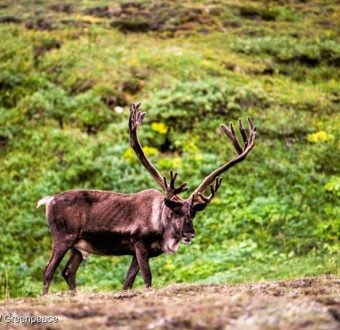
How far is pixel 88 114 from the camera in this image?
20.3 meters

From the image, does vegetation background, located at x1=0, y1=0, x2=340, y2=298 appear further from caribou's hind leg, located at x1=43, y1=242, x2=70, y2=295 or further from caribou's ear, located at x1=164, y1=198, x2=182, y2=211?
caribou's ear, located at x1=164, y1=198, x2=182, y2=211

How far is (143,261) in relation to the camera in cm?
904

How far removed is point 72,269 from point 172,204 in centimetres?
181

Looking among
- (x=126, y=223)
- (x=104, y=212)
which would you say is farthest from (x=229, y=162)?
(x=104, y=212)

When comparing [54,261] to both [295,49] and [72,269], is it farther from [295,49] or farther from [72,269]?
[295,49]

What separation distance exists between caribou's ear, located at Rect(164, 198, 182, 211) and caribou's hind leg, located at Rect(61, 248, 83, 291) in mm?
1649

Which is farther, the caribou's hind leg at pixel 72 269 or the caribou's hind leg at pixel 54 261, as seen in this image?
the caribou's hind leg at pixel 72 269

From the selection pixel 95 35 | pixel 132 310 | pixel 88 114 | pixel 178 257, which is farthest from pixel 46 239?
pixel 95 35

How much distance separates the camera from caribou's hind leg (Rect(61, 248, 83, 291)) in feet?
32.2

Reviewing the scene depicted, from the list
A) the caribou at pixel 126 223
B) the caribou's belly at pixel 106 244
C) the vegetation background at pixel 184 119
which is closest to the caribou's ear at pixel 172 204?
the caribou at pixel 126 223

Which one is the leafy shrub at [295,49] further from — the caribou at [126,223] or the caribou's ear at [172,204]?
the caribou's ear at [172,204]

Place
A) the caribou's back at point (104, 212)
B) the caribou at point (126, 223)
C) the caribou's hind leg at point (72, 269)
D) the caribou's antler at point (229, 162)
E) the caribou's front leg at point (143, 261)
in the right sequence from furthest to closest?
the caribou's hind leg at point (72, 269), the caribou's antler at point (229, 162), the caribou's back at point (104, 212), the caribou at point (126, 223), the caribou's front leg at point (143, 261)

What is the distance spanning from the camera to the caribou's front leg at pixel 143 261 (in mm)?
8969

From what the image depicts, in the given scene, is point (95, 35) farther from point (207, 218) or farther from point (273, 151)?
point (207, 218)
